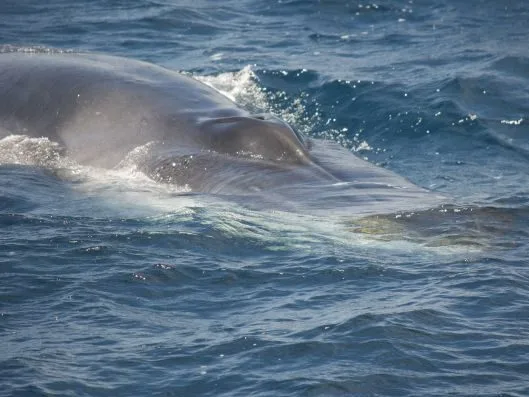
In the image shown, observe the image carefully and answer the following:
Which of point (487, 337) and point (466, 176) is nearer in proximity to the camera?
point (487, 337)

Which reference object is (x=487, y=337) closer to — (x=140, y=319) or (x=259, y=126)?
(x=140, y=319)

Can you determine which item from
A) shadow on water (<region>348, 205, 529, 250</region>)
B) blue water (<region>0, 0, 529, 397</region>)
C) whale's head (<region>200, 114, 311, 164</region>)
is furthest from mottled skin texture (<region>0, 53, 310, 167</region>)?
shadow on water (<region>348, 205, 529, 250</region>)

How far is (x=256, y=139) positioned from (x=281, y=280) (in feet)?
9.71

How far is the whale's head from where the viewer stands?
1236 cm

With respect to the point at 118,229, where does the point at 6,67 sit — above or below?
above

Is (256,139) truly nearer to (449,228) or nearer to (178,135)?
(178,135)

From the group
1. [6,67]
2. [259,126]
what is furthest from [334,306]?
[6,67]

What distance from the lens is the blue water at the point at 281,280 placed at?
8078 mm

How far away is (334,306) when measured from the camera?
9281 millimetres

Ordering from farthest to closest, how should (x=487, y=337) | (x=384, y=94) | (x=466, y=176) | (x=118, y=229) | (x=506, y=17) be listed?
(x=506, y=17)
(x=384, y=94)
(x=466, y=176)
(x=118, y=229)
(x=487, y=337)

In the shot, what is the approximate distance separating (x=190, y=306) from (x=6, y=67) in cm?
674

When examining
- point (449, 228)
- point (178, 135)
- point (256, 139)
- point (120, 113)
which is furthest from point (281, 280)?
point (120, 113)

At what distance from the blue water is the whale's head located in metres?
0.87

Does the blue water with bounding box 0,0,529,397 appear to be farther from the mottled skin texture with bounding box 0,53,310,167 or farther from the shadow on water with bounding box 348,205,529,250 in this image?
the mottled skin texture with bounding box 0,53,310,167
